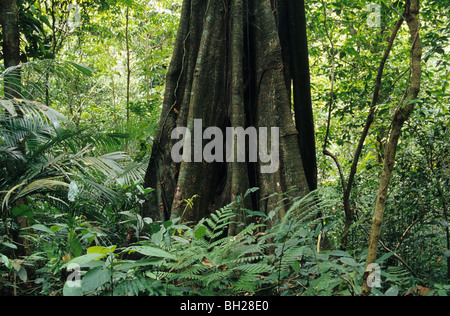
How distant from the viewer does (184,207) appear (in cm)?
285

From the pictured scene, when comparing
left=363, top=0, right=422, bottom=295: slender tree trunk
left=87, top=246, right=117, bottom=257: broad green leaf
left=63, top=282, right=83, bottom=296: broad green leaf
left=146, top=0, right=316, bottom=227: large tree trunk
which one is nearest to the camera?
left=63, top=282, right=83, bottom=296: broad green leaf

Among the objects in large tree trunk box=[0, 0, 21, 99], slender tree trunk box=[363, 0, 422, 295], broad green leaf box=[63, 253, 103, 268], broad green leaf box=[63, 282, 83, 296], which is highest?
large tree trunk box=[0, 0, 21, 99]

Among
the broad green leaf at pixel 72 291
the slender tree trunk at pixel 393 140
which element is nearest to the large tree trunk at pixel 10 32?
the broad green leaf at pixel 72 291

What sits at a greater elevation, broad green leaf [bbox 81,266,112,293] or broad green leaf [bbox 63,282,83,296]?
broad green leaf [bbox 81,266,112,293]

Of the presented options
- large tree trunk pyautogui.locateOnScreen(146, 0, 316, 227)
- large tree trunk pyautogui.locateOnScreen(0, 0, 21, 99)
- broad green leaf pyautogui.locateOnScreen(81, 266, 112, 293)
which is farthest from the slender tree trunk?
large tree trunk pyautogui.locateOnScreen(0, 0, 21, 99)

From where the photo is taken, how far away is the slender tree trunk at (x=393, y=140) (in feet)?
4.69

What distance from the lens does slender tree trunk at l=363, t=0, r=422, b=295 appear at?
4.69ft

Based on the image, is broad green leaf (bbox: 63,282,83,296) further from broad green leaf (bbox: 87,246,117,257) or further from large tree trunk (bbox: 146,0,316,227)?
large tree trunk (bbox: 146,0,316,227)

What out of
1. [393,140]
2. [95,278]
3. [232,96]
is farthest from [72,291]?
[232,96]

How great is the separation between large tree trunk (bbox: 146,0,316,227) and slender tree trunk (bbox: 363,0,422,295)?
116 cm

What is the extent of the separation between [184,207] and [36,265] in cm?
112

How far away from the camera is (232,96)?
10.4 feet
